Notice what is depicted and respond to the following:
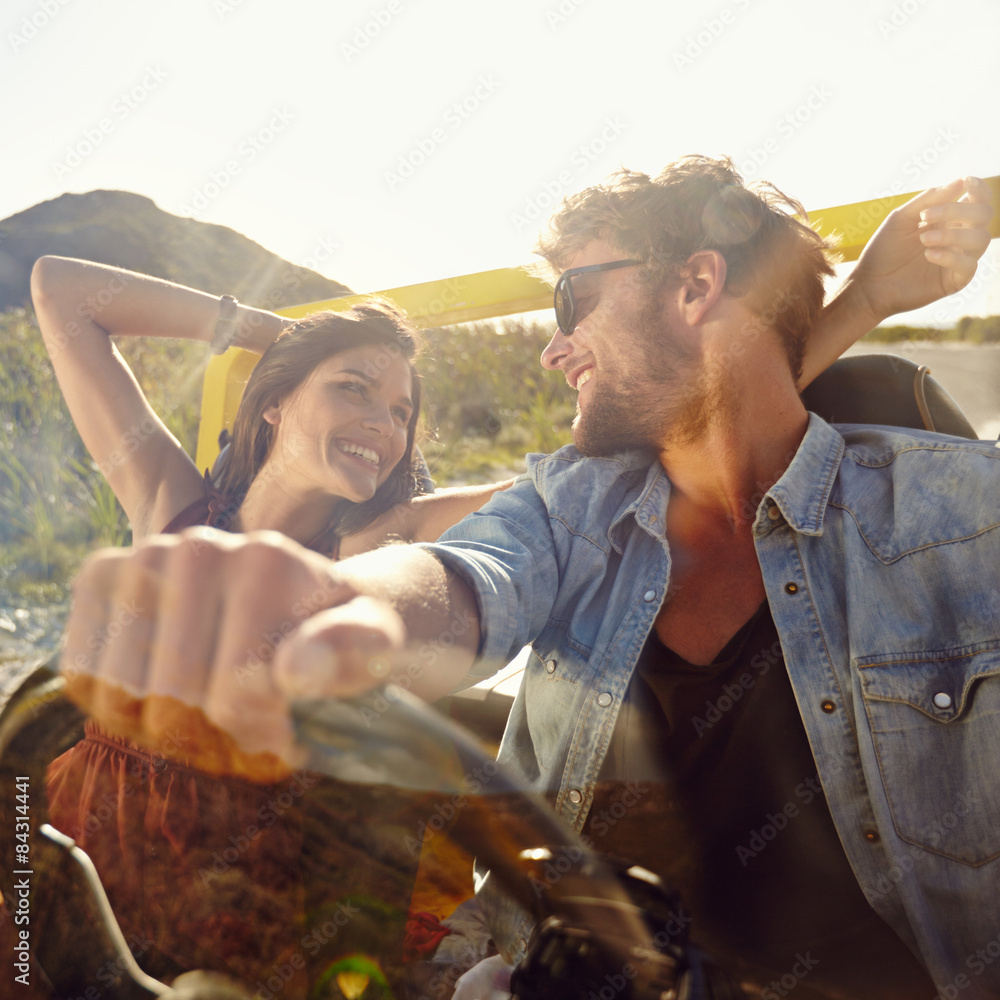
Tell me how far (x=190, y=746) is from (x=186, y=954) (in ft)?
2.47

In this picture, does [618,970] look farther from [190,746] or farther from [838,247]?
[838,247]

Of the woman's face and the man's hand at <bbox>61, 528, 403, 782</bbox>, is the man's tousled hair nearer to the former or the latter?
the woman's face

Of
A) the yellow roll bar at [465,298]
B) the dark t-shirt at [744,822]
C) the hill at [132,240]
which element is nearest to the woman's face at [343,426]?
the yellow roll bar at [465,298]

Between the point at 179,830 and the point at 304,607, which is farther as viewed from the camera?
the point at 179,830

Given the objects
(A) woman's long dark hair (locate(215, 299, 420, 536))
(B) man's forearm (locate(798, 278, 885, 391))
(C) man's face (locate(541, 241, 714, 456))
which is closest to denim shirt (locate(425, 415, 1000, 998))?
(C) man's face (locate(541, 241, 714, 456))

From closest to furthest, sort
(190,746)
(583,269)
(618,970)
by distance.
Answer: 1. (618,970)
2. (190,746)
3. (583,269)

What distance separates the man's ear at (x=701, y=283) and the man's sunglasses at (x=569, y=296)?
4.7 inches

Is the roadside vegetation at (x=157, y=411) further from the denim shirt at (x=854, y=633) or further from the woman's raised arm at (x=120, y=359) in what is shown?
the denim shirt at (x=854, y=633)

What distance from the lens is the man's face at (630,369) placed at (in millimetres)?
1411

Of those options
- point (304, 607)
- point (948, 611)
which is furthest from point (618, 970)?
point (948, 611)

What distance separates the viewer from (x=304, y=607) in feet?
1.56

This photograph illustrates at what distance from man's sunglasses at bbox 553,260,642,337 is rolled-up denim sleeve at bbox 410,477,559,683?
37 centimetres

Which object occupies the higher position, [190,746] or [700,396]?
[700,396]

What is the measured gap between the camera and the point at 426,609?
911 millimetres
